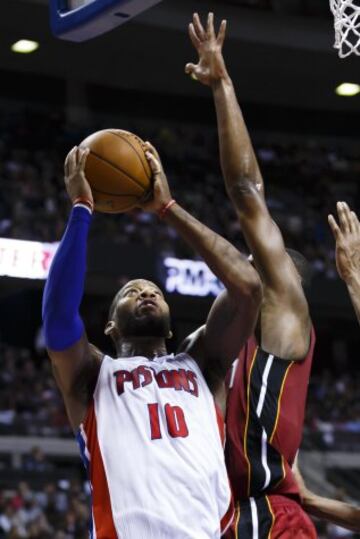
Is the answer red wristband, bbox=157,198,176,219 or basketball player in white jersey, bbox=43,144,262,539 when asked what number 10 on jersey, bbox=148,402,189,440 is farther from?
red wristband, bbox=157,198,176,219

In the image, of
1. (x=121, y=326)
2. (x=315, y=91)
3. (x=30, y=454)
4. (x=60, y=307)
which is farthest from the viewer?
(x=315, y=91)

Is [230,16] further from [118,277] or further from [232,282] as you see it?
[232,282]

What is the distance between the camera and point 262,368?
384 centimetres

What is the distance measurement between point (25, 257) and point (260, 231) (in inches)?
556

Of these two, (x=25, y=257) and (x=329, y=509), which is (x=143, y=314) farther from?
(x=25, y=257)

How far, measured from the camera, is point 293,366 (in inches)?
153

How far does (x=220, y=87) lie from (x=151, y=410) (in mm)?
1177

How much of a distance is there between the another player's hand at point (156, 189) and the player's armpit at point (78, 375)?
1.44 feet

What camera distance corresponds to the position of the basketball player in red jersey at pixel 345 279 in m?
4.15

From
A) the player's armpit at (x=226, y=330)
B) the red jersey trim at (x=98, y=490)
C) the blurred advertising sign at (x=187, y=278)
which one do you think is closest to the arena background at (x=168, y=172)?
the blurred advertising sign at (x=187, y=278)

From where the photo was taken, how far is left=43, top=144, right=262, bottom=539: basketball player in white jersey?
3.24 meters

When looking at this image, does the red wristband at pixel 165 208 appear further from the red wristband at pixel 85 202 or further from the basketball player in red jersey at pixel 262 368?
the basketball player in red jersey at pixel 262 368

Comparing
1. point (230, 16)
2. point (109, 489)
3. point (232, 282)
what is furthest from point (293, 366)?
point (230, 16)

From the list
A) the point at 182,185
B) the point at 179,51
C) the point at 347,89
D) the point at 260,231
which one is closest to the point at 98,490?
the point at 260,231
